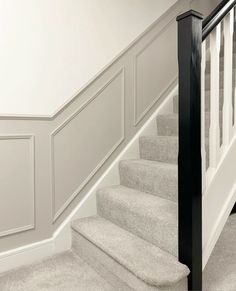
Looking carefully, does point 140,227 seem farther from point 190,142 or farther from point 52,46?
point 52,46

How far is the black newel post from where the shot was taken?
125cm

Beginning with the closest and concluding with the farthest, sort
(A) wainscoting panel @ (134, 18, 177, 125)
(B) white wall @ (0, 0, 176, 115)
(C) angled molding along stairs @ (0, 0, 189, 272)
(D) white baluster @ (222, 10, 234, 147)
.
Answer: (D) white baluster @ (222, 10, 234, 147)
(B) white wall @ (0, 0, 176, 115)
(C) angled molding along stairs @ (0, 0, 189, 272)
(A) wainscoting panel @ (134, 18, 177, 125)

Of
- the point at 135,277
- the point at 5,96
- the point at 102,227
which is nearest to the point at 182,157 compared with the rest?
the point at 135,277

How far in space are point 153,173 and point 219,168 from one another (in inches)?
18.2

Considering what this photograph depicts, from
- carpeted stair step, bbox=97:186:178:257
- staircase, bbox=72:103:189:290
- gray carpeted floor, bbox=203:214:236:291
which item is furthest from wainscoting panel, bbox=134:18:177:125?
gray carpeted floor, bbox=203:214:236:291

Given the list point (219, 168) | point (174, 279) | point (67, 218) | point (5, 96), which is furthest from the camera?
point (67, 218)

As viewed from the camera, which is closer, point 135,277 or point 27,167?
point 135,277

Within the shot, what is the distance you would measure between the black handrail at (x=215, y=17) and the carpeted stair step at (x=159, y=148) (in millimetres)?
852

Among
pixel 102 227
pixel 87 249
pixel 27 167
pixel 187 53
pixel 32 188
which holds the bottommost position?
pixel 87 249

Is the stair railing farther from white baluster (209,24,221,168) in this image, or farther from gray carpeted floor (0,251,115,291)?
gray carpeted floor (0,251,115,291)

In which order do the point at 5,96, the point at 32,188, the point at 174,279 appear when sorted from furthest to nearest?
the point at 32,188
the point at 5,96
the point at 174,279

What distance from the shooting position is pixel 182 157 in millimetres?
1298

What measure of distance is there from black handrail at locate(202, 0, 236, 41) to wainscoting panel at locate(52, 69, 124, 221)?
925 mm

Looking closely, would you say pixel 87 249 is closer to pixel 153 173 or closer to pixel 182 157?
pixel 153 173
